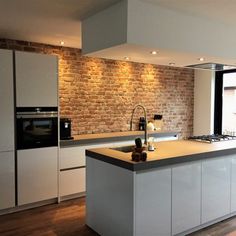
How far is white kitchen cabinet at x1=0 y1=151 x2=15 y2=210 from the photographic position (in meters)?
3.45

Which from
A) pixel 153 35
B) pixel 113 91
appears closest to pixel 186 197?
pixel 153 35

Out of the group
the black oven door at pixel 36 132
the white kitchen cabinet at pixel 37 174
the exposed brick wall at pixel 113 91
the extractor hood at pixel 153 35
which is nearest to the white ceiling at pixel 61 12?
the extractor hood at pixel 153 35

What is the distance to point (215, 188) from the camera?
314 centimetres

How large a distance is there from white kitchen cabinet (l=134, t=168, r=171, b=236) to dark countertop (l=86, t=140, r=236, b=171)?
0.10m

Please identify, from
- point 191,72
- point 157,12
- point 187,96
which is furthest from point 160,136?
point 157,12

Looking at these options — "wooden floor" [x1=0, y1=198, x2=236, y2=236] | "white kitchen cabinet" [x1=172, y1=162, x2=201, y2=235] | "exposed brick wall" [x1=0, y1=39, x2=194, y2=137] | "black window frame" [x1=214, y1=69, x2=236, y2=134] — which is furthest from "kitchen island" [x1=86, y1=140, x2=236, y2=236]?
"black window frame" [x1=214, y1=69, x2=236, y2=134]

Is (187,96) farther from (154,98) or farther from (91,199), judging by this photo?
(91,199)

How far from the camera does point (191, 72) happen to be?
6184 millimetres

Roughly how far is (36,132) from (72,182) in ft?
3.20

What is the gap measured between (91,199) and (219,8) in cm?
248

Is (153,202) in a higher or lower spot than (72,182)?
higher

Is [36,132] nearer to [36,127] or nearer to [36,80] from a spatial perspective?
[36,127]

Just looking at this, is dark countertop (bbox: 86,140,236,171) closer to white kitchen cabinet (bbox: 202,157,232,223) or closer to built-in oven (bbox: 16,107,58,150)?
white kitchen cabinet (bbox: 202,157,232,223)

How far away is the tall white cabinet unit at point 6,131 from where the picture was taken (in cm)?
339
